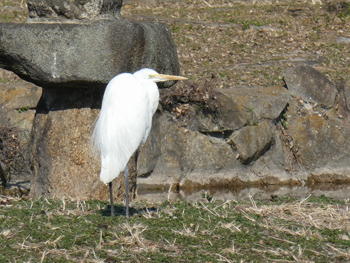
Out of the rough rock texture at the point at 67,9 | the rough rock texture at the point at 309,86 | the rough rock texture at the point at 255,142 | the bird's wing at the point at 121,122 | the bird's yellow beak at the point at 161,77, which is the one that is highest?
the rough rock texture at the point at 67,9

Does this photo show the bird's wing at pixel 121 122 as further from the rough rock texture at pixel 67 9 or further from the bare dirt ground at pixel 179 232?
the rough rock texture at pixel 67 9

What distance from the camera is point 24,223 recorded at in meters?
5.53

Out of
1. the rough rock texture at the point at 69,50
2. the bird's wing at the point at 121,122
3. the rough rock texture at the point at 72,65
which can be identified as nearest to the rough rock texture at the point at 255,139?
the rough rock texture at the point at 72,65

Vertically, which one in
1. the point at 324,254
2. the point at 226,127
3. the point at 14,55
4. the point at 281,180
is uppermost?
the point at 14,55

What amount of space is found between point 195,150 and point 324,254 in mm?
5225

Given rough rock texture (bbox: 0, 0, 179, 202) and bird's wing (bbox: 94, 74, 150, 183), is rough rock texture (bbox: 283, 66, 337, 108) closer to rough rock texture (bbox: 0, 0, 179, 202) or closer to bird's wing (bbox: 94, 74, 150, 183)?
rough rock texture (bbox: 0, 0, 179, 202)

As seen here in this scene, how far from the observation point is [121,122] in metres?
6.06

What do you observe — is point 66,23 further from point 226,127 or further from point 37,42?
point 226,127

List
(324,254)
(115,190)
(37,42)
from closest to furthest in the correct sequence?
1. (324,254)
2. (37,42)
3. (115,190)

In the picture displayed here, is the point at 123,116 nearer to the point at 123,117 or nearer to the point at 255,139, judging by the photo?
the point at 123,117

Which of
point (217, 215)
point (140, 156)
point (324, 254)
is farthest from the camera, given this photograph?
point (140, 156)

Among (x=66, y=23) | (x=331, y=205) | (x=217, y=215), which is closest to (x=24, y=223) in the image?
(x=217, y=215)

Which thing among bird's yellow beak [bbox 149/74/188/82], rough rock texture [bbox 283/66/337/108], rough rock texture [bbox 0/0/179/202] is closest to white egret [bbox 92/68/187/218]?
bird's yellow beak [bbox 149/74/188/82]

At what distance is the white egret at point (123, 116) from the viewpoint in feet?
19.7
